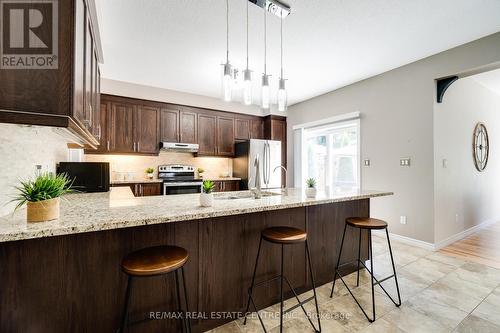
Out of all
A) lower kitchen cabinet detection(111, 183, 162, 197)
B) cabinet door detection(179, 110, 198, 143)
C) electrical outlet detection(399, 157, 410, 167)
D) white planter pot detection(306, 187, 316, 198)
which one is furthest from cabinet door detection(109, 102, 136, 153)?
electrical outlet detection(399, 157, 410, 167)

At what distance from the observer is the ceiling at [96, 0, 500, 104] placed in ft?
7.09

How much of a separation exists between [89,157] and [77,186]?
1.84 meters

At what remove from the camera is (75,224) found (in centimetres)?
101

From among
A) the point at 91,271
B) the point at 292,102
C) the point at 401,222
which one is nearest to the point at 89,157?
the point at 91,271

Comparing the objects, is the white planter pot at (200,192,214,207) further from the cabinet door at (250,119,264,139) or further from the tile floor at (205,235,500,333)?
the cabinet door at (250,119,264,139)

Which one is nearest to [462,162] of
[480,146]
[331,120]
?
[480,146]

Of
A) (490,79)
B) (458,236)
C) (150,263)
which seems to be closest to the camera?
(150,263)

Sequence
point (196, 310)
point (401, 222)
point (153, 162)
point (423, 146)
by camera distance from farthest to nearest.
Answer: point (153, 162) → point (401, 222) → point (423, 146) → point (196, 310)

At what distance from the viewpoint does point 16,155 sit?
4.53 feet

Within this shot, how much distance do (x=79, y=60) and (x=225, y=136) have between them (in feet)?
12.4

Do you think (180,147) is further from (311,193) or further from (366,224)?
(366,224)

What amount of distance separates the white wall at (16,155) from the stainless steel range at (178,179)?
2306 millimetres

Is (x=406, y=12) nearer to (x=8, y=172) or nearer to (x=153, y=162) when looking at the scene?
(x=8, y=172)

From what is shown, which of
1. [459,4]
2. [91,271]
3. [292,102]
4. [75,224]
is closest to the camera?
[75,224]
